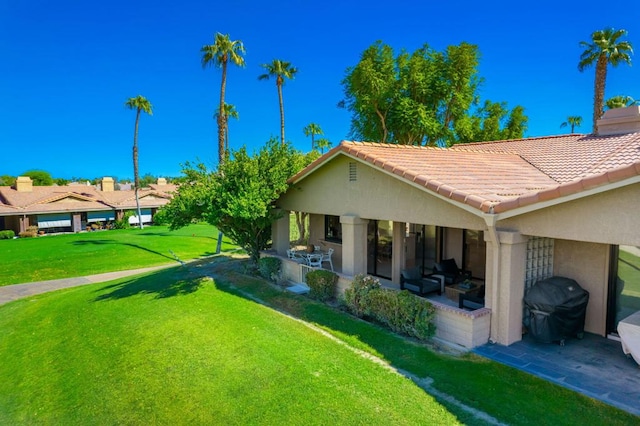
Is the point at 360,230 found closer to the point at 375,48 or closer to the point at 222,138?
the point at 222,138

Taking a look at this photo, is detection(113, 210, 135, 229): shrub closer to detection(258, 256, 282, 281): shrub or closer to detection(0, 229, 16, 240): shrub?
detection(0, 229, 16, 240): shrub

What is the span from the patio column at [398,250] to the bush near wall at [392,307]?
242 cm

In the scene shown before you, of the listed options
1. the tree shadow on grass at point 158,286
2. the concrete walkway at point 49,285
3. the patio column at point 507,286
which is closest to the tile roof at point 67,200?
the concrete walkway at point 49,285

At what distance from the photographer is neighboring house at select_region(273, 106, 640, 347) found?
819 cm

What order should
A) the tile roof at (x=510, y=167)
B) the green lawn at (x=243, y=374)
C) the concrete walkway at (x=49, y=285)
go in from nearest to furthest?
1. the green lawn at (x=243, y=374)
2. the tile roof at (x=510, y=167)
3. the concrete walkway at (x=49, y=285)

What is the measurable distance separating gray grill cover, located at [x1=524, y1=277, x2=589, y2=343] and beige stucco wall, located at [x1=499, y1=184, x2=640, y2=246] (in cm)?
171

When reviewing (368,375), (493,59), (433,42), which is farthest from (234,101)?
(368,375)

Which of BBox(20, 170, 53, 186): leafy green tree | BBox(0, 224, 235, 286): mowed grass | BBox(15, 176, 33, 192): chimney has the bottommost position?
BBox(0, 224, 235, 286): mowed grass

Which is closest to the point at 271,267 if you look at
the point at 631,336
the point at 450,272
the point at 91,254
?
the point at 450,272

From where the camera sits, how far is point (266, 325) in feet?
39.8

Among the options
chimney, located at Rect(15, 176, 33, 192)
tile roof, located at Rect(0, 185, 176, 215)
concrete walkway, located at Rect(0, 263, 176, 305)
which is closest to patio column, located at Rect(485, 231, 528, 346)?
concrete walkway, located at Rect(0, 263, 176, 305)

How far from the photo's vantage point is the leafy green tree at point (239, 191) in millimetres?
15923

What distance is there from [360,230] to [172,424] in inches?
325

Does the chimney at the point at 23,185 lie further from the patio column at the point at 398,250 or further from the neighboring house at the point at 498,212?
the patio column at the point at 398,250
